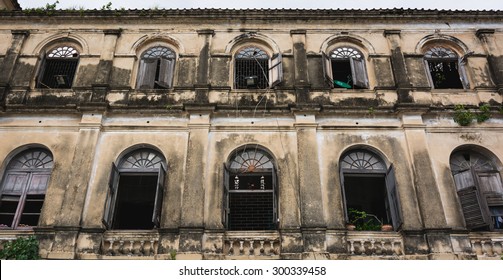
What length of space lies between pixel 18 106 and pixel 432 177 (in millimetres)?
10848

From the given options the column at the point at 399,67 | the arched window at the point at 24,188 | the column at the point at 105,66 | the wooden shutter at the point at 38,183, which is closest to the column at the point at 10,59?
the arched window at the point at 24,188

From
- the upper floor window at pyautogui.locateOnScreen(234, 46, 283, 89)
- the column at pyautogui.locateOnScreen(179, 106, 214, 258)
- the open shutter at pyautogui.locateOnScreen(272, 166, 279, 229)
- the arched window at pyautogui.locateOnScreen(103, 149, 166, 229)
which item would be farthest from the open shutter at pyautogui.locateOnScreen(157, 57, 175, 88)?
the open shutter at pyautogui.locateOnScreen(272, 166, 279, 229)

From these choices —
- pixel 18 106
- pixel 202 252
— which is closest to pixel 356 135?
pixel 202 252

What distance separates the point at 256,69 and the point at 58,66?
5.90 m

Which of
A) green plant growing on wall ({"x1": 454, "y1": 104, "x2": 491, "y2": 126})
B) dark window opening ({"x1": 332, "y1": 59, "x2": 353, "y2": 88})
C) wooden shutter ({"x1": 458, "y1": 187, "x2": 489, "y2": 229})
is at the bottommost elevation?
wooden shutter ({"x1": 458, "y1": 187, "x2": 489, "y2": 229})

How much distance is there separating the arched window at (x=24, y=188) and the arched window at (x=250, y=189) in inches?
185

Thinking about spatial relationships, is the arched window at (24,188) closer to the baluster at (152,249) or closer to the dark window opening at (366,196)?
the baluster at (152,249)

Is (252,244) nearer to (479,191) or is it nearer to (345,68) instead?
(479,191)

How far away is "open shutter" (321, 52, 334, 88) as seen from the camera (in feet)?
42.8

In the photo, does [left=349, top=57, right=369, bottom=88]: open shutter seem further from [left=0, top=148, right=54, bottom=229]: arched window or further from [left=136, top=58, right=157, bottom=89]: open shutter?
[left=0, top=148, right=54, bottom=229]: arched window

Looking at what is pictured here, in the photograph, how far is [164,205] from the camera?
11039mm

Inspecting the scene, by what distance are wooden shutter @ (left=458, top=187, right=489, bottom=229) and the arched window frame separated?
1093cm

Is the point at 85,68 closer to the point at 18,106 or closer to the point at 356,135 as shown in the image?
the point at 18,106

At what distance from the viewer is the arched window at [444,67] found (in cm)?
1365
